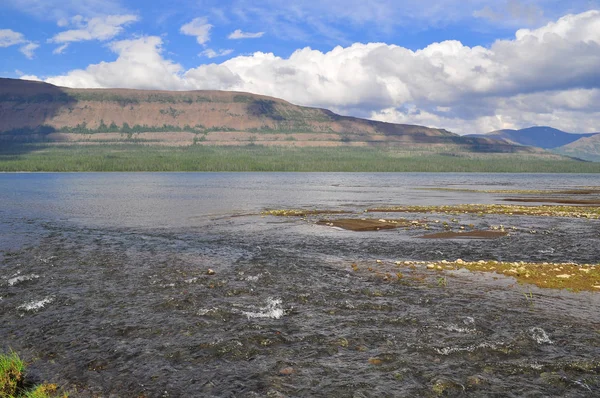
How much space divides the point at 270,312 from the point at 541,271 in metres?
16.4

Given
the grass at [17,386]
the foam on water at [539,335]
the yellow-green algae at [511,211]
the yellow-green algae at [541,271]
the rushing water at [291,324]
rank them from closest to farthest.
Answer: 1. the grass at [17,386]
2. the rushing water at [291,324]
3. the foam on water at [539,335]
4. the yellow-green algae at [541,271]
5. the yellow-green algae at [511,211]

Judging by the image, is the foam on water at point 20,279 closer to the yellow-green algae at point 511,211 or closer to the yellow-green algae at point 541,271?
the yellow-green algae at point 541,271

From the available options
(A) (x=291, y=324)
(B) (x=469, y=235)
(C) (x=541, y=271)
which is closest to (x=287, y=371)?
(A) (x=291, y=324)

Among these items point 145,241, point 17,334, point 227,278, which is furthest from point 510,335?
point 145,241

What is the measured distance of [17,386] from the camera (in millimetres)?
12031

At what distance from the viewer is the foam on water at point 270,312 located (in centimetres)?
1852

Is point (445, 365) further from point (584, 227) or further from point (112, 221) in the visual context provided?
point (112, 221)

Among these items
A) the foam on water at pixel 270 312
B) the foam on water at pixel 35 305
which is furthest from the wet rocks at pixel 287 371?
the foam on water at pixel 35 305

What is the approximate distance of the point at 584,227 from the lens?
47.2 m

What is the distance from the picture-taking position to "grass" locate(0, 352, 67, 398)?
11.5 metres

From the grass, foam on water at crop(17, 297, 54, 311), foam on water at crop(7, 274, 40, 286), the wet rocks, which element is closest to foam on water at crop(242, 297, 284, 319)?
the wet rocks

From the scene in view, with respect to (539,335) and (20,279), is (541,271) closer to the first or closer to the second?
(539,335)

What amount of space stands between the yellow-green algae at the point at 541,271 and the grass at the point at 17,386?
1873cm

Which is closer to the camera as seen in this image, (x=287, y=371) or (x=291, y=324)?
(x=287, y=371)
